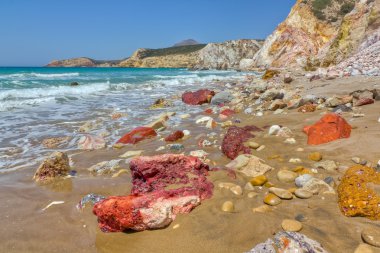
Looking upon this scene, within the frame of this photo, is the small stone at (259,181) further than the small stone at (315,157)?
No

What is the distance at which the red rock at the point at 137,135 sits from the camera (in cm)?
571

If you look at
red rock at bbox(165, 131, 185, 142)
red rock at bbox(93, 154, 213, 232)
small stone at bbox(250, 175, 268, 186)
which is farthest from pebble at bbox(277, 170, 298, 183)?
red rock at bbox(165, 131, 185, 142)

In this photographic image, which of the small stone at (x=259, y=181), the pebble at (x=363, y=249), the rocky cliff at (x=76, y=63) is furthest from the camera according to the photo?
the rocky cliff at (x=76, y=63)

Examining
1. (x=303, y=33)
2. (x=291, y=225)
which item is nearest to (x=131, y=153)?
(x=291, y=225)

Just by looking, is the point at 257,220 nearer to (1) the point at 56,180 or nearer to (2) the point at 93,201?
(2) the point at 93,201

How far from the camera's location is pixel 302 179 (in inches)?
116

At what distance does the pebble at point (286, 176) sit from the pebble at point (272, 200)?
473 mm

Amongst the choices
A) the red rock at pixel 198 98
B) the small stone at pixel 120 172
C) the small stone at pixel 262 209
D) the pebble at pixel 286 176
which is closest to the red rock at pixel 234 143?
the pebble at pixel 286 176

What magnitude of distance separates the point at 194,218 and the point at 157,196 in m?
0.36

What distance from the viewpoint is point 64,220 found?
9.20 feet

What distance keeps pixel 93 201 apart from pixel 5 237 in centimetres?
79

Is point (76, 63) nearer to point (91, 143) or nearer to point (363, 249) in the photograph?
point (91, 143)

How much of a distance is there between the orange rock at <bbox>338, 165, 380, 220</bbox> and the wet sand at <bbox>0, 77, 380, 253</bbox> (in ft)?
0.21

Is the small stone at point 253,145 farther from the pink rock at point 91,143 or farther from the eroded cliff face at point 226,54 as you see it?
the eroded cliff face at point 226,54
